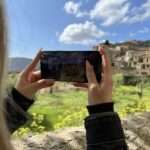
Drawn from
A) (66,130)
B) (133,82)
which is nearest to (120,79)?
(133,82)

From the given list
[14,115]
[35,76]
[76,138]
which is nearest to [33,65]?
[35,76]

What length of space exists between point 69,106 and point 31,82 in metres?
3.12

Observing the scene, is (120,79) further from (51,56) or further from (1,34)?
(1,34)

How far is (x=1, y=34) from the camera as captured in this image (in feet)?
2.29

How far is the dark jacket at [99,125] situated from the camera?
1.20 metres

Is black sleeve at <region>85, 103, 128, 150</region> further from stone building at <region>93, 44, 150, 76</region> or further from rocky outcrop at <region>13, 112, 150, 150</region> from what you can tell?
stone building at <region>93, 44, 150, 76</region>

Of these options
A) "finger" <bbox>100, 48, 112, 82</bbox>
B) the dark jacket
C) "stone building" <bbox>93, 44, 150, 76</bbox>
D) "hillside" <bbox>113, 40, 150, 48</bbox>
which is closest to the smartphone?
"finger" <bbox>100, 48, 112, 82</bbox>

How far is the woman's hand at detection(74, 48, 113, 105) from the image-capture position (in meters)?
1.30

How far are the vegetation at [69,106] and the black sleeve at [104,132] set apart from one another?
7.12 ft

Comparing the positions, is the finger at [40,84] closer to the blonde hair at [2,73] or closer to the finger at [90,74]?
the finger at [90,74]

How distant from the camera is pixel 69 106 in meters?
4.60

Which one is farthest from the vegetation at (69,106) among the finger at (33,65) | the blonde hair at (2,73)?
the blonde hair at (2,73)

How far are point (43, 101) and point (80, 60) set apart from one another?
10.9 ft

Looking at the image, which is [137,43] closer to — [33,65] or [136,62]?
[136,62]
